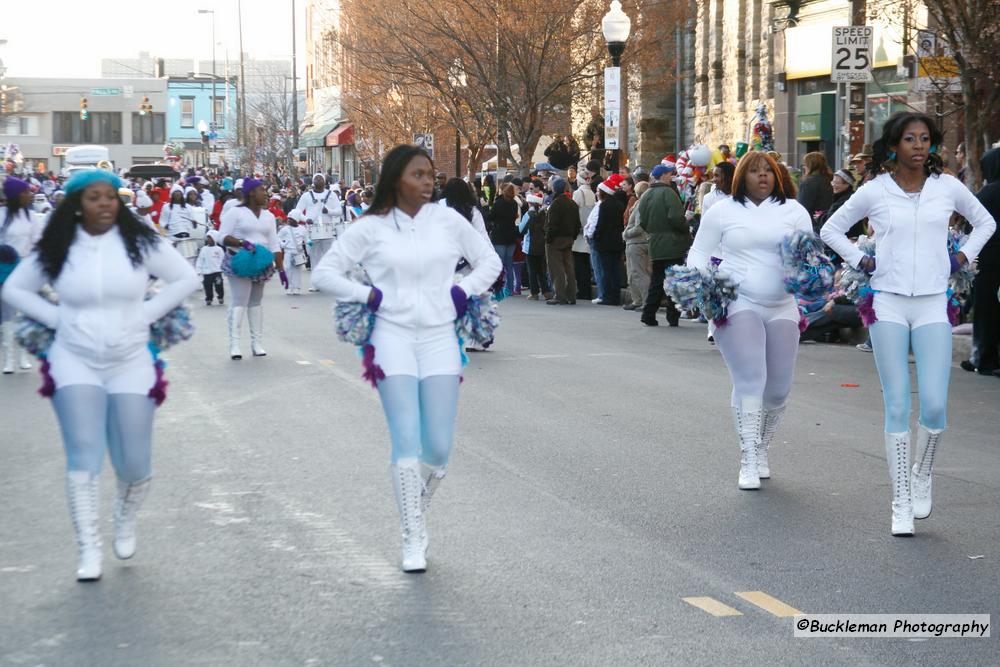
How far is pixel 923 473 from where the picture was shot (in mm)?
7492

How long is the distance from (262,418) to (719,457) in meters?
3.57

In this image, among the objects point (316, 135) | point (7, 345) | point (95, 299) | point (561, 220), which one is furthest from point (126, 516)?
point (316, 135)

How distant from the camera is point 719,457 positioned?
31.0 feet

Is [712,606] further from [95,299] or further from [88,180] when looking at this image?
[88,180]

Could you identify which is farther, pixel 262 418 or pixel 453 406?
pixel 262 418

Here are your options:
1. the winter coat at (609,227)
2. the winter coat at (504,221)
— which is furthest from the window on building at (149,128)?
the winter coat at (609,227)

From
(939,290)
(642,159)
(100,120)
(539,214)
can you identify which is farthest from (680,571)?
(100,120)

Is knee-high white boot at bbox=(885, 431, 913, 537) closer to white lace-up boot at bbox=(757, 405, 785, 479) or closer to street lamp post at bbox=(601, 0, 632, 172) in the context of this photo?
white lace-up boot at bbox=(757, 405, 785, 479)

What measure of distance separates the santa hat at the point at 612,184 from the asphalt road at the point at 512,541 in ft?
33.4

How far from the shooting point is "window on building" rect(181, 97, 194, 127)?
4663 inches

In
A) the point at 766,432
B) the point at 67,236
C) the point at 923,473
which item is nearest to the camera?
the point at 67,236

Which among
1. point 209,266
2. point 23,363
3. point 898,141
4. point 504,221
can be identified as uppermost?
point 898,141

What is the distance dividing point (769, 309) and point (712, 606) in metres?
2.70

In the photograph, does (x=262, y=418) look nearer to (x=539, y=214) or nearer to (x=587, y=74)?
(x=539, y=214)
